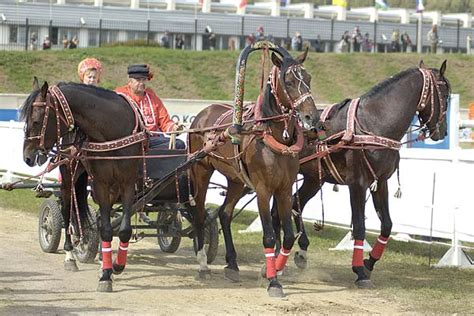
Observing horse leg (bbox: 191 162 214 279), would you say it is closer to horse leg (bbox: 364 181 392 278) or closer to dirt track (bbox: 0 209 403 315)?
dirt track (bbox: 0 209 403 315)

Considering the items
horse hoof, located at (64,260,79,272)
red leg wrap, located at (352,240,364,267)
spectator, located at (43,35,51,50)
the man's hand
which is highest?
the man's hand

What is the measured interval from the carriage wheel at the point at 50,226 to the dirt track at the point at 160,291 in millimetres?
131

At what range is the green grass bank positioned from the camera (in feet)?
149

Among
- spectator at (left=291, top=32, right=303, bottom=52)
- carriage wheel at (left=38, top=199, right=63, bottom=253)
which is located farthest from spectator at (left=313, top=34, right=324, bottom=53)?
carriage wheel at (left=38, top=199, right=63, bottom=253)

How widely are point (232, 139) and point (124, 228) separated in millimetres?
1402

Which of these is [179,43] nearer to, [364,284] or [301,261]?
[301,261]

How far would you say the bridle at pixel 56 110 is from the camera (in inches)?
403

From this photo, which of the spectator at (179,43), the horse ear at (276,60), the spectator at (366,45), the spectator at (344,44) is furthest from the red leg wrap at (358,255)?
the spectator at (366,45)

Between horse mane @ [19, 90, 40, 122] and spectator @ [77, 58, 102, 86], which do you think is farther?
spectator @ [77, 58, 102, 86]

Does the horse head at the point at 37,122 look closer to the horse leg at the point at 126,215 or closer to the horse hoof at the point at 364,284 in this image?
the horse leg at the point at 126,215

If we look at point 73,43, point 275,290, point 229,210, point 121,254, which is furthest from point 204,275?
point 73,43

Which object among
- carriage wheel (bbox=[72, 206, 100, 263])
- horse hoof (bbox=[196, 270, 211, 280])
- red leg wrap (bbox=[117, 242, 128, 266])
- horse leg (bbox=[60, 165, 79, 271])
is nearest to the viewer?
red leg wrap (bbox=[117, 242, 128, 266])

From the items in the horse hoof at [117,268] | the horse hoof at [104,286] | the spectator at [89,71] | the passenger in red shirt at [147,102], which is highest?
the spectator at [89,71]

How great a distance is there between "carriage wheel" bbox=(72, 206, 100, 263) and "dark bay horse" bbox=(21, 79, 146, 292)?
1273 millimetres
